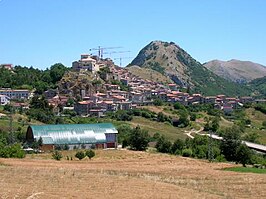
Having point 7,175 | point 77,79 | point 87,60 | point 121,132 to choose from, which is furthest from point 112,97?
point 7,175

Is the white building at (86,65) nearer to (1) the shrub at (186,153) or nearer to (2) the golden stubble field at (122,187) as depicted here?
(1) the shrub at (186,153)

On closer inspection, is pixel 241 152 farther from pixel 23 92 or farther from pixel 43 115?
pixel 23 92

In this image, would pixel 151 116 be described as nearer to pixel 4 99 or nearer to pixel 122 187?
pixel 4 99

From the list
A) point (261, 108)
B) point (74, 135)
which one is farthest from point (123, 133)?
point (261, 108)

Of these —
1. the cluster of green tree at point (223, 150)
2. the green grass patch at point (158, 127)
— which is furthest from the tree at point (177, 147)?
the green grass patch at point (158, 127)

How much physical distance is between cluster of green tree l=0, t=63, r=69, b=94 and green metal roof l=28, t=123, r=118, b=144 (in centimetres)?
5373

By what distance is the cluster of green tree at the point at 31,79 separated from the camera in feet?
445

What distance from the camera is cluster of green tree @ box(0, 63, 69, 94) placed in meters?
136

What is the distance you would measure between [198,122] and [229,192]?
9201 centimetres

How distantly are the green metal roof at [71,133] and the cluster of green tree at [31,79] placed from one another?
53.7 meters

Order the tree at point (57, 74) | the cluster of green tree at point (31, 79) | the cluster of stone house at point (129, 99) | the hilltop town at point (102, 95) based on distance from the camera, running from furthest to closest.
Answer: the tree at point (57, 74)
the cluster of green tree at point (31, 79)
the hilltop town at point (102, 95)
the cluster of stone house at point (129, 99)

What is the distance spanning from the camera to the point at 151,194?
967 inches

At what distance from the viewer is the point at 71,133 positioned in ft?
260

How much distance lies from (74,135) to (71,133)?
2.18 feet
